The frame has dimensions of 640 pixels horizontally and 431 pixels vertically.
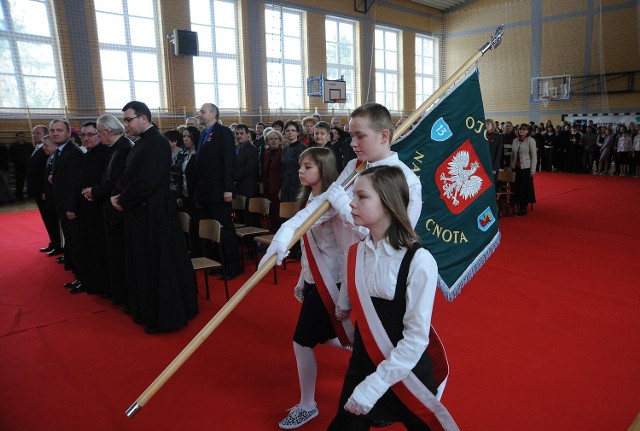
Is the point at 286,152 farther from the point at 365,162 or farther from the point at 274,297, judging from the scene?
the point at 365,162

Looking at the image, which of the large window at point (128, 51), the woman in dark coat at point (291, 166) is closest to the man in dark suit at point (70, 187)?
the woman in dark coat at point (291, 166)

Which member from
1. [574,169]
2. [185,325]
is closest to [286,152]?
[185,325]

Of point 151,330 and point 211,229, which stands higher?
point 211,229

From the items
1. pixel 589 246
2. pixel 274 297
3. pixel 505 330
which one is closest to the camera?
pixel 505 330

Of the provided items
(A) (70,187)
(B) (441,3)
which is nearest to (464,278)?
(A) (70,187)

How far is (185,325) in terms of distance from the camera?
3959mm

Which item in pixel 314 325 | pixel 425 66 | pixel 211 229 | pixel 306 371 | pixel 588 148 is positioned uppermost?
pixel 425 66

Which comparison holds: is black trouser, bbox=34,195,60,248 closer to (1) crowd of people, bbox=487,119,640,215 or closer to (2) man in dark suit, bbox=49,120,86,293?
(2) man in dark suit, bbox=49,120,86,293

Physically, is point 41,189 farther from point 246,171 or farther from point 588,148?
point 588,148

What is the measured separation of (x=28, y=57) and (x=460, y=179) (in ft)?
41.3

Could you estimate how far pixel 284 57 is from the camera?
16484 mm

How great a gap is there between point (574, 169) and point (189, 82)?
515 inches

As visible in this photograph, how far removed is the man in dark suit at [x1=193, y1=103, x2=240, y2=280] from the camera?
16.6ft

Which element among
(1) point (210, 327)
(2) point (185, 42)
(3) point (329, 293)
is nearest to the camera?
(1) point (210, 327)
